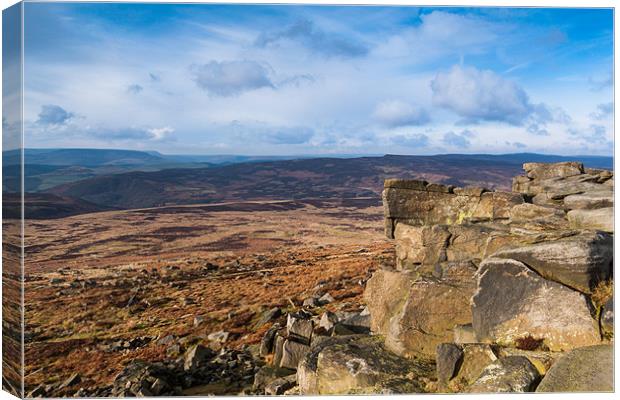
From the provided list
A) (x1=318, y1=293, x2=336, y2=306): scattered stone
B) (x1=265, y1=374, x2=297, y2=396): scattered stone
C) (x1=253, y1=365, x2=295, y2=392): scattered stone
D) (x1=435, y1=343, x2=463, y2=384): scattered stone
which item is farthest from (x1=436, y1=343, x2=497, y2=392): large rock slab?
(x1=318, y1=293, x2=336, y2=306): scattered stone

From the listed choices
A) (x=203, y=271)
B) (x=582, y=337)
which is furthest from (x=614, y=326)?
(x=203, y=271)

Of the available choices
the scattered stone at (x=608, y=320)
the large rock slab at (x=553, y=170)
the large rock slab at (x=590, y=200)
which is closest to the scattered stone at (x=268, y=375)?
the scattered stone at (x=608, y=320)

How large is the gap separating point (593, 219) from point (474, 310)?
4574mm

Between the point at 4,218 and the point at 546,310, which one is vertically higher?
the point at 4,218

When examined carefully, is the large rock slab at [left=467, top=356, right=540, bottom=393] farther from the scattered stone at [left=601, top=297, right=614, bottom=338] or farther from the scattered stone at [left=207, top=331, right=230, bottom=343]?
the scattered stone at [left=207, top=331, right=230, bottom=343]

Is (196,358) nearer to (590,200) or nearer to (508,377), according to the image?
(508,377)

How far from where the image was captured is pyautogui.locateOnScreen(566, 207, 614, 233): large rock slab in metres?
11.0

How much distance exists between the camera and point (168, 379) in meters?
15.2

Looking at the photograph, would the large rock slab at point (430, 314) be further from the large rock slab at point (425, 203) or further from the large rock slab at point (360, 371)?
the large rock slab at point (425, 203)

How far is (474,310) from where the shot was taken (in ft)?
31.2

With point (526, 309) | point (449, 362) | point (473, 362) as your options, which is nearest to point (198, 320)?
point (449, 362)

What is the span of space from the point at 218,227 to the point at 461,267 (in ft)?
317

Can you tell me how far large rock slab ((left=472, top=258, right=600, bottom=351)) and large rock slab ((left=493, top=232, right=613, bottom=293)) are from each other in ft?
0.86

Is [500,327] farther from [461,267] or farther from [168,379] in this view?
[168,379]
